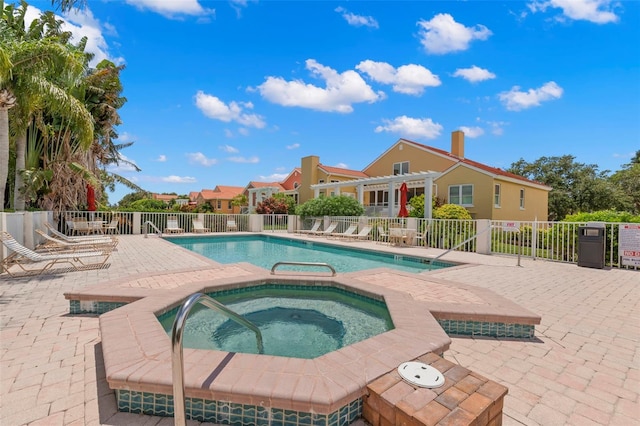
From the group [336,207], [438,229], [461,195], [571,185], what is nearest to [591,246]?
[438,229]

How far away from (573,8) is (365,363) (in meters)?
13.0

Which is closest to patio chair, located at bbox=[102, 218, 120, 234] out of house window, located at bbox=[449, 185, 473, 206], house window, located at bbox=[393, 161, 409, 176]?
house window, located at bbox=[449, 185, 473, 206]

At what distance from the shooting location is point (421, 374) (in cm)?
238

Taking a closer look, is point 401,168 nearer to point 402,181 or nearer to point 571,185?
point 402,181

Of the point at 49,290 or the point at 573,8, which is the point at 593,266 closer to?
the point at 573,8

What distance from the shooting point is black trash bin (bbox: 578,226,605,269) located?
27.8 ft

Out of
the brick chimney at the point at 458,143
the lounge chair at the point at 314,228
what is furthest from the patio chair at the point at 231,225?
the brick chimney at the point at 458,143

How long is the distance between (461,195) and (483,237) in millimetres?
10062

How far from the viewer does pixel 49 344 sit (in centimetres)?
342

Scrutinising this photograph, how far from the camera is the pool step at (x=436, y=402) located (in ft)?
6.31

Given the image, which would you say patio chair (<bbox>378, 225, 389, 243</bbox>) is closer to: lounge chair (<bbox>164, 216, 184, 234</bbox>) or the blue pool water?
the blue pool water

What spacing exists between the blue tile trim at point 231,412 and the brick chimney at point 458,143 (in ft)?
89.8

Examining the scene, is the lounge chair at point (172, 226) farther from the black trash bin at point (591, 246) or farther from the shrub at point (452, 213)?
the black trash bin at point (591, 246)

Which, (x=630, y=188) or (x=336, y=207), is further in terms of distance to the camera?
(x=630, y=188)
